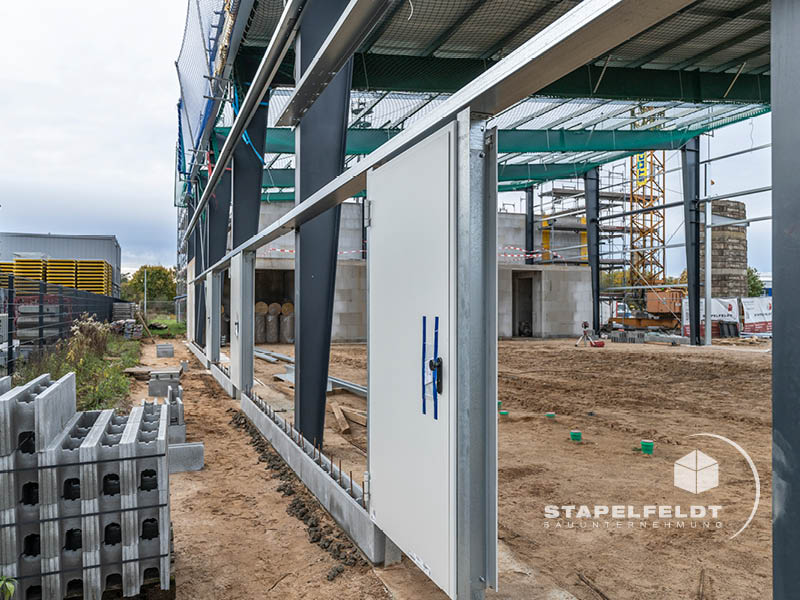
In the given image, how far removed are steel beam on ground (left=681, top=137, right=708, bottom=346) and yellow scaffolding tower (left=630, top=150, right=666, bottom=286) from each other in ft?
31.0

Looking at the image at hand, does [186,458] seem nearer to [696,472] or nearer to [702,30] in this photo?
[696,472]

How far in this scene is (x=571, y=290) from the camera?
93.0 feet

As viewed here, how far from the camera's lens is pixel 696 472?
236 inches

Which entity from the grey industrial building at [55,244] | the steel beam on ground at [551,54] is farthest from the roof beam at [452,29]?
the grey industrial building at [55,244]

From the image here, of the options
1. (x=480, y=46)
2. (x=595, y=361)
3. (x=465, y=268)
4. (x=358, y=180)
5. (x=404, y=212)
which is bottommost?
(x=595, y=361)

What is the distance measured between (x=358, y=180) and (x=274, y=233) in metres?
3.28

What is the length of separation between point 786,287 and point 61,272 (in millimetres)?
32926

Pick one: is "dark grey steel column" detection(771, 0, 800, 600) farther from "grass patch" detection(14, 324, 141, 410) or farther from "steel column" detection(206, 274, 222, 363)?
"steel column" detection(206, 274, 222, 363)

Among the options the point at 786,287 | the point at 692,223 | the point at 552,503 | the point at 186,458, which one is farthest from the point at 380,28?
the point at 692,223

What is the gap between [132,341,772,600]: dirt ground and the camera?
3539 mm

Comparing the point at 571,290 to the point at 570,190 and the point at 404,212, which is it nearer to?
the point at 570,190

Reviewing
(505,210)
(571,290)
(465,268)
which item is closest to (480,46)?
(465,268)

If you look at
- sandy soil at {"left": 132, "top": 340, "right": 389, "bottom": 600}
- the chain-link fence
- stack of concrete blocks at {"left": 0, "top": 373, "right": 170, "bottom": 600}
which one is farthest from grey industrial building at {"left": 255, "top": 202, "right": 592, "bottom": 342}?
stack of concrete blocks at {"left": 0, "top": 373, "right": 170, "bottom": 600}

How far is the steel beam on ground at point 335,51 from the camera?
14.1 feet
